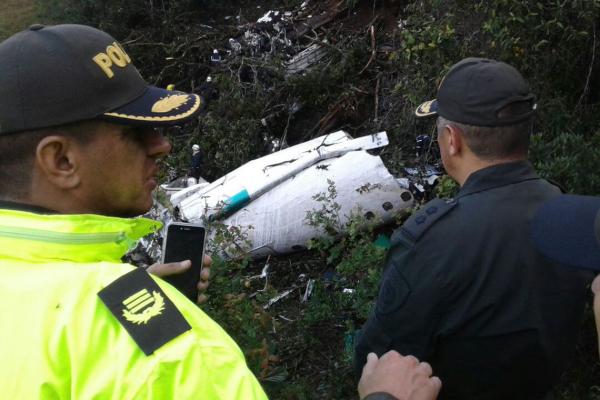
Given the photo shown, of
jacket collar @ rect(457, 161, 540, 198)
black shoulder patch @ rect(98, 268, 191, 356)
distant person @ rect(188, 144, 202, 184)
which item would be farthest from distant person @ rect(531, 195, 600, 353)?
distant person @ rect(188, 144, 202, 184)

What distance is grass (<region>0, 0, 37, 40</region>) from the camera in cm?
983

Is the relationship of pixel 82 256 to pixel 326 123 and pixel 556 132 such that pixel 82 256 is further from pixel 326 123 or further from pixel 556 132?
pixel 326 123

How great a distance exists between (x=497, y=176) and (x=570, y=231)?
0.35 m

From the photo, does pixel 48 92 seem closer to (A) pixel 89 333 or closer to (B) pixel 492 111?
(A) pixel 89 333

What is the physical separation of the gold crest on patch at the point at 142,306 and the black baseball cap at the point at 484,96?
4.42 feet

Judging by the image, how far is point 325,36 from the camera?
659 centimetres

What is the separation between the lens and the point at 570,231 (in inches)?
68.1

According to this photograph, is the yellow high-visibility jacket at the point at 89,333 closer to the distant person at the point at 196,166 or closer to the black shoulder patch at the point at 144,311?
the black shoulder patch at the point at 144,311

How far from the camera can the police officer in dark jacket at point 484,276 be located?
1.91 meters

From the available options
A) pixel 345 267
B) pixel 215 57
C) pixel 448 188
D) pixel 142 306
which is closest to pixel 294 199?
pixel 345 267

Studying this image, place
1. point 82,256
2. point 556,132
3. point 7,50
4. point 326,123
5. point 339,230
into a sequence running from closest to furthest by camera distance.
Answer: point 82,256
point 7,50
point 556,132
point 339,230
point 326,123

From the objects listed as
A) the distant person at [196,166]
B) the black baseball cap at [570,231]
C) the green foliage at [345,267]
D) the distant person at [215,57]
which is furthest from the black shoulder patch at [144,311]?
the distant person at [215,57]

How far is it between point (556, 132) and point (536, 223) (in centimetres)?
234

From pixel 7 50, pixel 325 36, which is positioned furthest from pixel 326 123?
pixel 7 50
